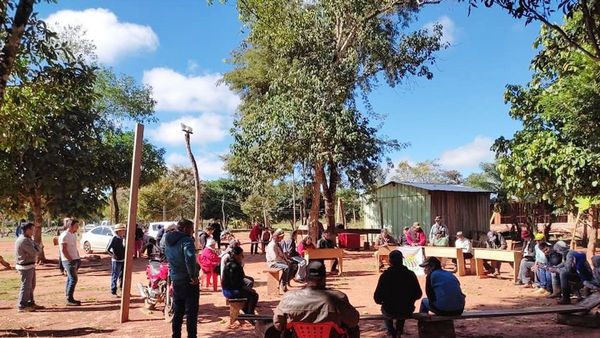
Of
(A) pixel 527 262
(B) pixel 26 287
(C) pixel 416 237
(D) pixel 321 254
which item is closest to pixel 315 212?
(C) pixel 416 237

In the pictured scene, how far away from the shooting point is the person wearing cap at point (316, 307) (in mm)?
5078

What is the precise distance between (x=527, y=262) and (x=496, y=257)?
3.42ft

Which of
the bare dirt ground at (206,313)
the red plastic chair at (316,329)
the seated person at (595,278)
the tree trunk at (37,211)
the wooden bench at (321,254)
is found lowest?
the bare dirt ground at (206,313)

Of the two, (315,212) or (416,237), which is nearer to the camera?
(416,237)

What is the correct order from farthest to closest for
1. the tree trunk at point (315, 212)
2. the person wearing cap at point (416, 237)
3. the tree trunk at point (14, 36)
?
the tree trunk at point (315, 212), the person wearing cap at point (416, 237), the tree trunk at point (14, 36)

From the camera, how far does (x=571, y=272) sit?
33.4 feet

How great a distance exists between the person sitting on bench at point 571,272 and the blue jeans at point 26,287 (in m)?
10.5

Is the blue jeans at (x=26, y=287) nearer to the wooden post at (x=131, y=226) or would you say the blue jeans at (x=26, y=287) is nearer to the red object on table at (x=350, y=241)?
the wooden post at (x=131, y=226)

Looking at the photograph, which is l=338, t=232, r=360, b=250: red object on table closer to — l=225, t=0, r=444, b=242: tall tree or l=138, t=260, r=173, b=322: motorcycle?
l=225, t=0, r=444, b=242: tall tree

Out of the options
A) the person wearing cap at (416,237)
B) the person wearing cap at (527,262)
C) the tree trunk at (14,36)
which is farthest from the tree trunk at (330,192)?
the tree trunk at (14,36)

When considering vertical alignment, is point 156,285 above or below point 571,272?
below

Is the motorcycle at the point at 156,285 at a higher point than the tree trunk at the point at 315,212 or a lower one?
lower

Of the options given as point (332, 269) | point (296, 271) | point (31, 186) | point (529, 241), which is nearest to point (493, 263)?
point (529, 241)

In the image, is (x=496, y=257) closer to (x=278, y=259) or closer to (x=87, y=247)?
(x=278, y=259)
